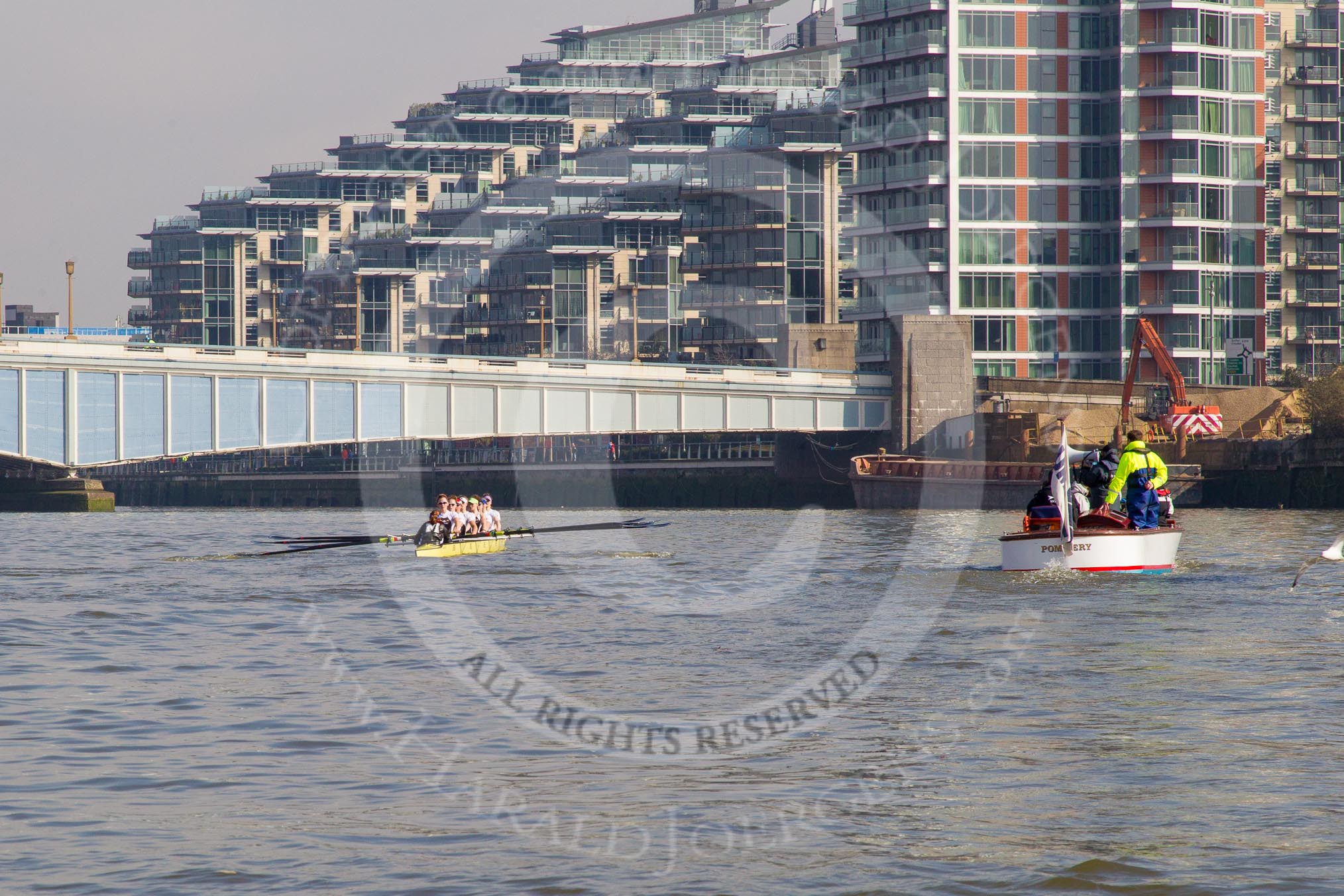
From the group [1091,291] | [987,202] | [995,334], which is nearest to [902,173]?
[987,202]

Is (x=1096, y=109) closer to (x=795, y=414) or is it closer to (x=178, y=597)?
(x=795, y=414)

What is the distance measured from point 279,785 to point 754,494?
3450 inches

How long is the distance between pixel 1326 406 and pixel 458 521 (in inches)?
1954

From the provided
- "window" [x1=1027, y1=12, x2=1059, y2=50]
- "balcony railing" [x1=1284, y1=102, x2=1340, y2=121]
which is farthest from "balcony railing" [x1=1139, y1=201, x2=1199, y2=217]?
"balcony railing" [x1=1284, y1=102, x2=1340, y2=121]

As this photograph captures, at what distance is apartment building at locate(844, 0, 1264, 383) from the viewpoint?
345 ft

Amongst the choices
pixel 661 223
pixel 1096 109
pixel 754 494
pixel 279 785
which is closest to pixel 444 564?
pixel 279 785

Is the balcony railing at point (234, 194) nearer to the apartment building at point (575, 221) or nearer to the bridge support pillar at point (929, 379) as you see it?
the apartment building at point (575, 221)

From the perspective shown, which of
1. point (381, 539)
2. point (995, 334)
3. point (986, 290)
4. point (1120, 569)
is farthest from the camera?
point (995, 334)

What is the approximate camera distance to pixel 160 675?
25.8 m

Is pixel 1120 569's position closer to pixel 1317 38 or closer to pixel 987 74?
pixel 987 74

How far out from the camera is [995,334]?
355ft

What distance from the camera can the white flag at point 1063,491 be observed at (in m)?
36.5

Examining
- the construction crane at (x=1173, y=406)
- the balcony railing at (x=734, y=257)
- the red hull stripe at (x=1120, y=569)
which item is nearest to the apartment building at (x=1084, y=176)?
the construction crane at (x=1173, y=406)

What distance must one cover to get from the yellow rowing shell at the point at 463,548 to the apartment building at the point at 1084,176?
60.9m
